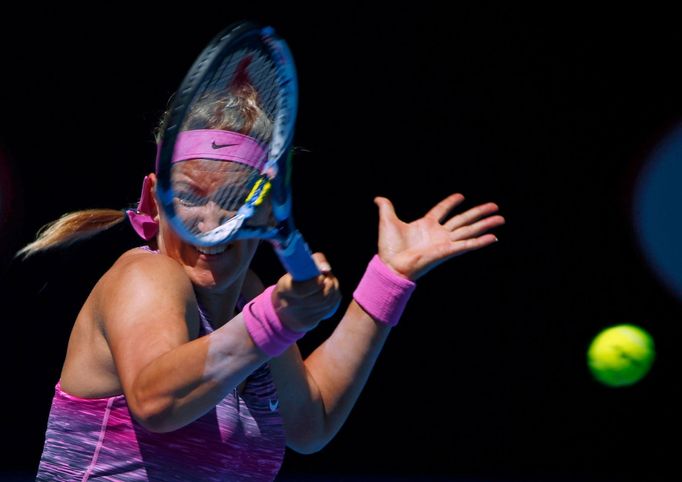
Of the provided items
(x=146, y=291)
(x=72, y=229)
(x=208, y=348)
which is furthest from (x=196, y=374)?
(x=72, y=229)

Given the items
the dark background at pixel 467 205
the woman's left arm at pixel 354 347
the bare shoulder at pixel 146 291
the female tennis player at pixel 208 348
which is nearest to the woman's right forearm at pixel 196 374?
the female tennis player at pixel 208 348

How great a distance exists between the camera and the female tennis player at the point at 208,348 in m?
1.26

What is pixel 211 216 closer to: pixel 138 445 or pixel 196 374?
pixel 196 374

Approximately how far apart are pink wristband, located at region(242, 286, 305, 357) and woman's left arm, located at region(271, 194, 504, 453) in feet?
1.72

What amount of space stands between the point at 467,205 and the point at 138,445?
112 inches

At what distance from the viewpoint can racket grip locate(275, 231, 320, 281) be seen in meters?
1.19

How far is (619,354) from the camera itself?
14.6 feet

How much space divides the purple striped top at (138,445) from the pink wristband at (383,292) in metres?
0.31

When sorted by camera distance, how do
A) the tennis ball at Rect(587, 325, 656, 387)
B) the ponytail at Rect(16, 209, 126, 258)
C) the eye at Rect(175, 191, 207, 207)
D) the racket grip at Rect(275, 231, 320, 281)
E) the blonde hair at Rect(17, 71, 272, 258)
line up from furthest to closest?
1. the tennis ball at Rect(587, 325, 656, 387)
2. the ponytail at Rect(16, 209, 126, 258)
3. the blonde hair at Rect(17, 71, 272, 258)
4. the eye at Rect(175, 191, 207, 207)
5. the racket grip at Rect(275, 231, 320, 281)

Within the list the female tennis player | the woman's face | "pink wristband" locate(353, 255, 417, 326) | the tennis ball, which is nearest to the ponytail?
the female tennis player

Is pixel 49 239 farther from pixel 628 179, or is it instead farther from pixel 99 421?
pixel 628 179

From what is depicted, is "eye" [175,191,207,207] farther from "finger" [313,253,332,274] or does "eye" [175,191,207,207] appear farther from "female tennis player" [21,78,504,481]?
"finger" [313,253,332,274]

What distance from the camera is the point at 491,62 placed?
13.9 ft

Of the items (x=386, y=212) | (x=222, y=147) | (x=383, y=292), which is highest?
(x=222, y=147)
